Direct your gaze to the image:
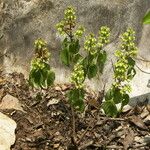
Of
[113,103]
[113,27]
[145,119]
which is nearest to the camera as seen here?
[113,103]

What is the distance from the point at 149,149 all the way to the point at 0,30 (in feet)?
6.35

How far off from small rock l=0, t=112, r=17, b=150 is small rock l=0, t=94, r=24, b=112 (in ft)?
0.66

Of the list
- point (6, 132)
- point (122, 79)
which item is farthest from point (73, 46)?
point (6, 132)

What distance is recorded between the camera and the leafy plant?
3.70 m

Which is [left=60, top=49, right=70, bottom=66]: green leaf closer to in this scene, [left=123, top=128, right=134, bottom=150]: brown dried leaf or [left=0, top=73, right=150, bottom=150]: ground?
[left=0, top=73, right=150, bottom=150]: ground

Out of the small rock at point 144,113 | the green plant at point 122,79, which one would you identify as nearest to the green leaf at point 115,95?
the green plant at point 122,79

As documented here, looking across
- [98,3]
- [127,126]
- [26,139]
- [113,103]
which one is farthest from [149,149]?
[98,3]

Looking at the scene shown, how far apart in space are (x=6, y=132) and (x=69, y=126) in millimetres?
546

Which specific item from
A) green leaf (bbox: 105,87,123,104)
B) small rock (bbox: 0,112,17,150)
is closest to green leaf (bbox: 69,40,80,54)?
green leaf (bbox: 105,87,123,104)

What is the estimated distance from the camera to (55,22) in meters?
5.06

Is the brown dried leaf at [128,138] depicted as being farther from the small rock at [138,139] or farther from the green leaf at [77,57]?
the green leaf at [77,57]

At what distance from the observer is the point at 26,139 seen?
14.4ft

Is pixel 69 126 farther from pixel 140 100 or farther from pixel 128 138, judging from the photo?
pixel 140 100

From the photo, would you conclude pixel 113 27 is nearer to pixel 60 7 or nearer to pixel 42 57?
pixel 60 7
